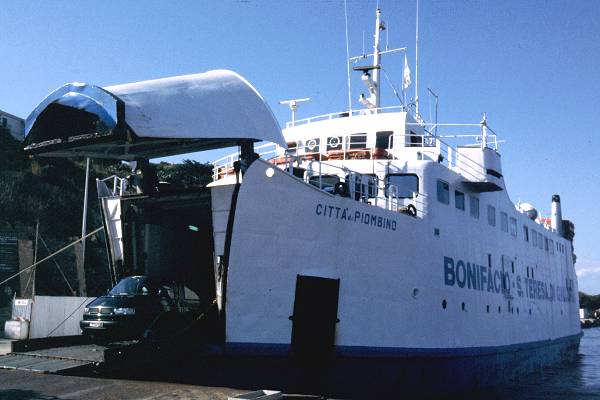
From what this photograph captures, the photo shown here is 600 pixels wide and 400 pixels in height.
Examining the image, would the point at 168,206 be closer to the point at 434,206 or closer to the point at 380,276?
the point at 380,276

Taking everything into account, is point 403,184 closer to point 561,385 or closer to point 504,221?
point 504,221

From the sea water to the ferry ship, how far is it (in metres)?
0.83

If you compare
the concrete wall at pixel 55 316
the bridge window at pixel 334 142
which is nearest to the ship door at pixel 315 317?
the concrete wall at pixel 55 316

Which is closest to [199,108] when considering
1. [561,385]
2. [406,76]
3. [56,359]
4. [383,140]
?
[56,359]

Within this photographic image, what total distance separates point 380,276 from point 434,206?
348 centimetres

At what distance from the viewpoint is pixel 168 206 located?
14156mm

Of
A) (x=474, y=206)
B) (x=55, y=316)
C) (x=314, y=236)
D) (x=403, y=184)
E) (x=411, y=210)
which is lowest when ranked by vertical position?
(x=55, y=316)

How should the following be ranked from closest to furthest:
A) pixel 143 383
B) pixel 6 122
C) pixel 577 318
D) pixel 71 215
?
1. pixel 143 383
2. pixel 577 318
3. pixel 71 215
4. pixel 6 122

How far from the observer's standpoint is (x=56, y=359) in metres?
11.5

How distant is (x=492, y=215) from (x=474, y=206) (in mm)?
1643

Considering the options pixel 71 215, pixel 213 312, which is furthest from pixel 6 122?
pixel 213 312

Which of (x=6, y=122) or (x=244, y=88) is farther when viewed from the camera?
(x=6, y=122)

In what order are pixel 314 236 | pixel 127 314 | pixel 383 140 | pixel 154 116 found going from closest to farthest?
pixel 154 116
pixel 127 314
pixel 314 236
pixel 383 140

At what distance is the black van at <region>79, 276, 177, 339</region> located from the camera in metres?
10.9
